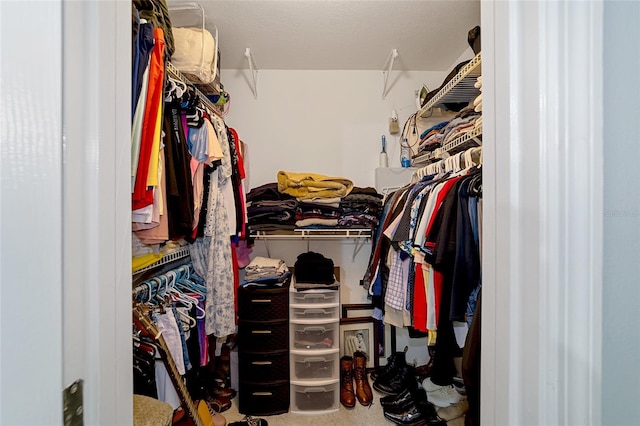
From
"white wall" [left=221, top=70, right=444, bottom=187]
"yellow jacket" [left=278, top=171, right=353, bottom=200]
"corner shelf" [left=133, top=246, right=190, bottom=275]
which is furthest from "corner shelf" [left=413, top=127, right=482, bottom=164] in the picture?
"corner shelf" [left=133, top=246, right=190, bottom=275]

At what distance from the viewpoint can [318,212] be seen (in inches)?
74.7

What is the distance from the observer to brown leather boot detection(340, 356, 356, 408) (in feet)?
5.63

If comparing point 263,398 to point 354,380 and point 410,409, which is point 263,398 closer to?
point 354,380

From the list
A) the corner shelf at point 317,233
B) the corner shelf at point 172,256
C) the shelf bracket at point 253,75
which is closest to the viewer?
the corner shelf at point 172,256

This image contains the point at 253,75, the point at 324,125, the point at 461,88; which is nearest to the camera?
the point at 461,88

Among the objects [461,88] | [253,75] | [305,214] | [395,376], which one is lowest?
[395,376]

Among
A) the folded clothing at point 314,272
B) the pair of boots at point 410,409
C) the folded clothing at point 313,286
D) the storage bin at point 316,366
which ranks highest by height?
the folded clothing at point 314,272

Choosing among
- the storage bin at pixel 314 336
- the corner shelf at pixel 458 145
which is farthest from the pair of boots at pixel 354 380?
the corner shelf at pixel 458 145

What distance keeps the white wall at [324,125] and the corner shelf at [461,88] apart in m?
0.43

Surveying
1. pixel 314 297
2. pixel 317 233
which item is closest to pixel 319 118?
pixel 317 233

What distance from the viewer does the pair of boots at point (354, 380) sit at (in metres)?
1.74
